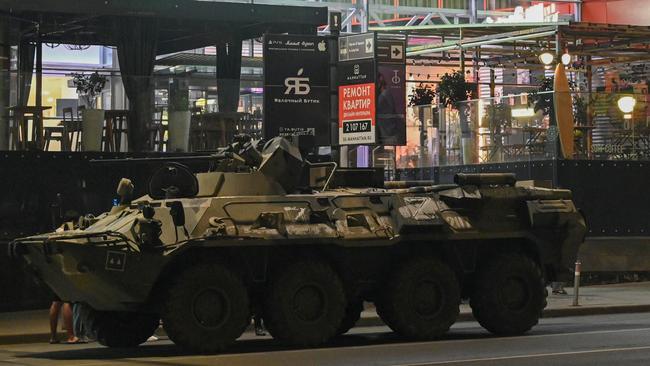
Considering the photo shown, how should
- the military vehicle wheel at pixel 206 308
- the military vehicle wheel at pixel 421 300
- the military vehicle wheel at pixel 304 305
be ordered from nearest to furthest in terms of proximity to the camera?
the military vehicle wheel at pixel 206 308
the military vehicle wheel at pixel 304 305
the military vehicle wheel at pixel 421 300

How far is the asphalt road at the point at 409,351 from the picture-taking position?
1455cm

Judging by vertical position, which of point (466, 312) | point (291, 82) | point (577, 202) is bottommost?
point (466, 312)

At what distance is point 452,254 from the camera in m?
18.1

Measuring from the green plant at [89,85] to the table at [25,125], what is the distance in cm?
84

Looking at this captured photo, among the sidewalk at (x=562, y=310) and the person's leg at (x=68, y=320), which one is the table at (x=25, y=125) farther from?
the person's leg at (x=68, y=320)

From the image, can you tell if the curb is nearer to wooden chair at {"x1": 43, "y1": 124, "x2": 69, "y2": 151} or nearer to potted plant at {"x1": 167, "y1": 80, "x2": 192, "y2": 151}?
potted plant at {"x1": 167, "y1": 80, "x2": 192, "y2": 151}

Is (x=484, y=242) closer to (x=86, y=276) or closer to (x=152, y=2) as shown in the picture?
(x=86, y=276)

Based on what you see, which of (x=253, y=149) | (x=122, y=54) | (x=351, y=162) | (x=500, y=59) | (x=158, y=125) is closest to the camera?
(x=253, y=149)

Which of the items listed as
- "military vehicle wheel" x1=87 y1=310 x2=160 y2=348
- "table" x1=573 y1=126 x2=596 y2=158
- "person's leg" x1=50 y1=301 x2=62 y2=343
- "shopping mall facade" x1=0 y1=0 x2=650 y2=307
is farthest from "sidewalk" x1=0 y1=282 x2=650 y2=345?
"table" x1=573 y1=126 x2=596 y2=158

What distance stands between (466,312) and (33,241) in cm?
948

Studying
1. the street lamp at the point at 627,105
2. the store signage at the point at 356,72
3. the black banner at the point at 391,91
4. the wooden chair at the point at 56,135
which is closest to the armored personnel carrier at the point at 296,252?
the store signage at the point at 356,72

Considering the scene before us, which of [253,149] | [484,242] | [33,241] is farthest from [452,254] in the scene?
[33,241]

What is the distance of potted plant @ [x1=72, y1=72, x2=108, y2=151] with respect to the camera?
79.4 ft

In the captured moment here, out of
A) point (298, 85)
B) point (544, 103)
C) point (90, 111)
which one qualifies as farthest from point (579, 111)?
point (90, 111)
